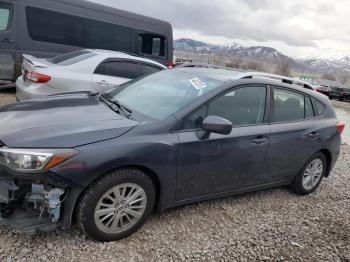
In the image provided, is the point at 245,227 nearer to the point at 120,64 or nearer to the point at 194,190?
the point at 194,190

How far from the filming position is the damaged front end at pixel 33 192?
2.49 m

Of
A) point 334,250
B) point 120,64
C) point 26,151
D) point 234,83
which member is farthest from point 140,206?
point 120,64

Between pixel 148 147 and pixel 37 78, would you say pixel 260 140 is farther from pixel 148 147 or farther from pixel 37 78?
pixel 37 78

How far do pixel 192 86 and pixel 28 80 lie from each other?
3.27 metres

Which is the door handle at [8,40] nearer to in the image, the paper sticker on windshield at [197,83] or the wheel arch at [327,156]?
the paper sticker on windshield at [197,83]

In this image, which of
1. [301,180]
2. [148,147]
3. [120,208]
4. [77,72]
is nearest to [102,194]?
[120,208]

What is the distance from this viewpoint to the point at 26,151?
2490 millimetres

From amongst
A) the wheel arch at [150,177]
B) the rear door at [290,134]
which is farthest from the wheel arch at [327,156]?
the wheel arch at [150,177]

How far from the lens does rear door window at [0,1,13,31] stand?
318 inches

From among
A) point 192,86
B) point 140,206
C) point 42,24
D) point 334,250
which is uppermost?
point 42,24

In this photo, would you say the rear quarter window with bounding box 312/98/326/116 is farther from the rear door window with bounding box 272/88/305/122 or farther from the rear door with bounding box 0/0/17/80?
the rear door with bounding box 0/0/17/80

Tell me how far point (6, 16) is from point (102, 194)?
285 inches

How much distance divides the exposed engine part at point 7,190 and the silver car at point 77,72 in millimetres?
2999

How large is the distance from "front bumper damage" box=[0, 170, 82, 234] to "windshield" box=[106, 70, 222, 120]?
1.05 m
